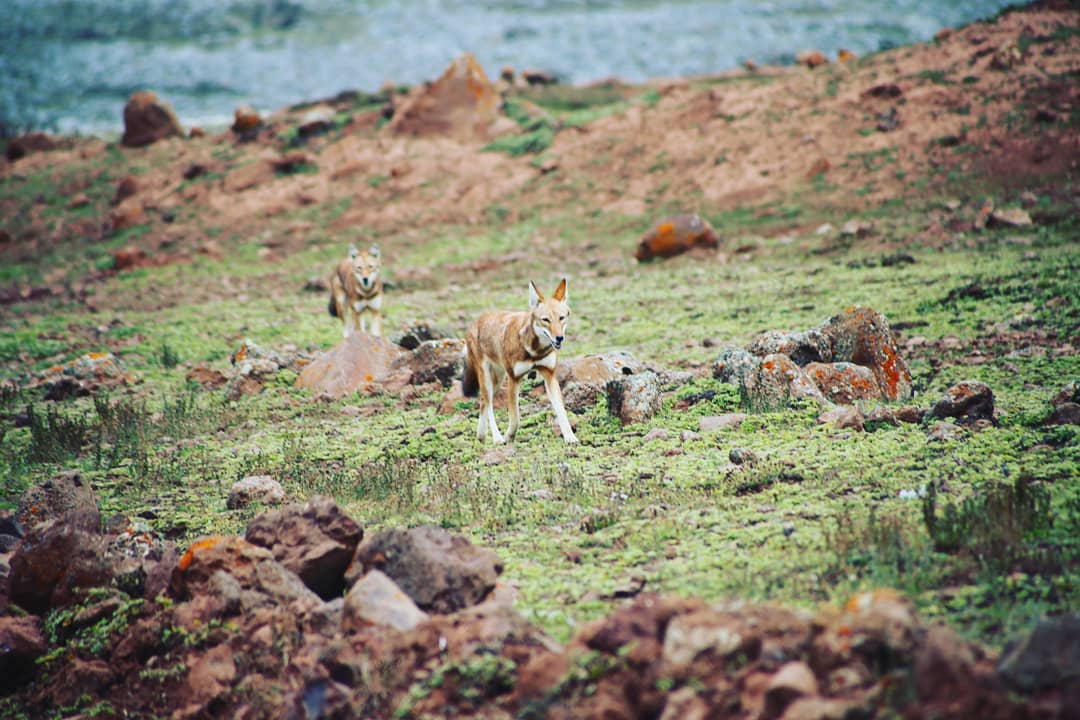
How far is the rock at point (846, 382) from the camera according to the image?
34.8ft

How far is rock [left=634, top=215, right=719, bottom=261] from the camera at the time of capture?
2458 cm

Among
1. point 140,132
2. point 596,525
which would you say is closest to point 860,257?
point 596,525

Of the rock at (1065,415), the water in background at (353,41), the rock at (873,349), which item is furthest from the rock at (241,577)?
the water in background at (353,41)

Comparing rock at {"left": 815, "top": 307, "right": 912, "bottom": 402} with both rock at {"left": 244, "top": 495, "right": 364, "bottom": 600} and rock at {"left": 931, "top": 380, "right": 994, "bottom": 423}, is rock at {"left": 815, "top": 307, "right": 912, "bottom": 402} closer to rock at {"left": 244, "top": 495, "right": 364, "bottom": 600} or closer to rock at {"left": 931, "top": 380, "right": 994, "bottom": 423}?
rock at {"left": 931, "top": 380, "right": 994, "bottom": 423}

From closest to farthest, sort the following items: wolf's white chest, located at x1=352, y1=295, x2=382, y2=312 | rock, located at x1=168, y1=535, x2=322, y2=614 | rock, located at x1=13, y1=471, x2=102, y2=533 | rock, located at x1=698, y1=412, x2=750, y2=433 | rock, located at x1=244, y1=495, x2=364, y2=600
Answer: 1. rock, located at x1=168, y1=535, x2=322, y2=614
2. rock, located at x1=244, y1=495, x2=364, y2=600
3. rock, located at x1=13, y1=471, x2=102, y2=533
4. rock, located at x1=698, y1=412, x2=750, y2=433
5. wolf's white chest, located at x1=352, y1=295, x2=382, y2=312

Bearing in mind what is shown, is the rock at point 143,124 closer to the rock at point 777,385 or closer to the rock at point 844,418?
the rock at point 777,385

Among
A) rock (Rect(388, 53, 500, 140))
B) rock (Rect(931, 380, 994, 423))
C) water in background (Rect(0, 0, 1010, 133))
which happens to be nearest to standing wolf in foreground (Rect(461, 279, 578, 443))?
rock (Rect(931, 380, 994, 423))

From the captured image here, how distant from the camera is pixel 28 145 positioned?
45.6m

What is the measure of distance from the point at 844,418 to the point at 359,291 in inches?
404

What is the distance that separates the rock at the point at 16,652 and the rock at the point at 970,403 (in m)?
8.79

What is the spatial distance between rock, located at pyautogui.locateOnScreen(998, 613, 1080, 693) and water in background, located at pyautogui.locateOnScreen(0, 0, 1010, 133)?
67.8 meters

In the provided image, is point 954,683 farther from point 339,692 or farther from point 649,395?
point 649,395

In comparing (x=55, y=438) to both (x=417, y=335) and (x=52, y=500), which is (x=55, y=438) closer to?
(x=52, y=500)

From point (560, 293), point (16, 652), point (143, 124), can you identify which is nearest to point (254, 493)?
point (16, 652)
